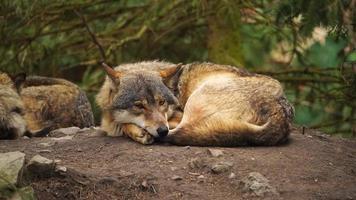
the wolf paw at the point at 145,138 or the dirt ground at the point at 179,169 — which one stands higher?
the wolf paw at the point at 145,138

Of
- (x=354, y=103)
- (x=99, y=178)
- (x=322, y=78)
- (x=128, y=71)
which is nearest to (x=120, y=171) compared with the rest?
(x=99, y=178)

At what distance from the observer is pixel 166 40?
42.5 feet

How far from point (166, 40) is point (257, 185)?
6952 millimetres

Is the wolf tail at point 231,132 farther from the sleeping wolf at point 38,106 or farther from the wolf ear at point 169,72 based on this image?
the sleeping wolf at point 38,106

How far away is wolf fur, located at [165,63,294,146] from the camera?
7.39 meters

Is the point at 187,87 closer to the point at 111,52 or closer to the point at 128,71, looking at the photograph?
the point at 128,71

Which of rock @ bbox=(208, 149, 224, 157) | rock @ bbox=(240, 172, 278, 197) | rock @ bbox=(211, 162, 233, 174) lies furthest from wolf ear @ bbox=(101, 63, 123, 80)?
rock @ bbox=(240, 172, 278, 197)

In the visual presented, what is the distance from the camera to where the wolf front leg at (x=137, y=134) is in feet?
25.1

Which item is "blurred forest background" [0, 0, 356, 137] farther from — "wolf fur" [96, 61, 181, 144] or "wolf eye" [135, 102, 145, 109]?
"wolf eye" [135, 102, 145, 109]

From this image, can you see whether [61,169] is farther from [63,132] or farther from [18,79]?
[18,79]

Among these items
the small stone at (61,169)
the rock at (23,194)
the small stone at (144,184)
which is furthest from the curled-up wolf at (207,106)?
the rock at (23,194)

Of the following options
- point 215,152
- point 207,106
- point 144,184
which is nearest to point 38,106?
point 207,106

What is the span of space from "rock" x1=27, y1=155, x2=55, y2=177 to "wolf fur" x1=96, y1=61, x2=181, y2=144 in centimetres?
159

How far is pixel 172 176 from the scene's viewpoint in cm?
666
